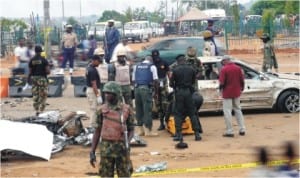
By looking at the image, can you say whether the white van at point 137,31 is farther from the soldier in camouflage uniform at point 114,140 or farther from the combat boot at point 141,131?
the soldier in camouflage uniform at point 114,140

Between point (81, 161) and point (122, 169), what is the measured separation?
3.75 metres

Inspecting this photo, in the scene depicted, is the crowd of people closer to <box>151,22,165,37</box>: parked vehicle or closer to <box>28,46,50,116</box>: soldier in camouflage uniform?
<box>28,46,50,116</box>: soldier in camouflage uniform

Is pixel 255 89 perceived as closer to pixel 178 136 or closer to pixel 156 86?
pixel 156 86

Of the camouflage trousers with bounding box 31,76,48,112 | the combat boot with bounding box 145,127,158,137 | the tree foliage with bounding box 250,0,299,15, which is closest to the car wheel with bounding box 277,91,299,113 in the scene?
the combat boot with bounding box 145,127,158,137

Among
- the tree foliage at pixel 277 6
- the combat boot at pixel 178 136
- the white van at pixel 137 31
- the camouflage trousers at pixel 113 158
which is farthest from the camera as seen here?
the tree foliage at pixel 277 6

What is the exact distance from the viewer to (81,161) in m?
11.6

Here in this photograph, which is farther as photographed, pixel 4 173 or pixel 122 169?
pixel 4 173

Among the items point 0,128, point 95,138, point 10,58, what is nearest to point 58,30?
point 10,58

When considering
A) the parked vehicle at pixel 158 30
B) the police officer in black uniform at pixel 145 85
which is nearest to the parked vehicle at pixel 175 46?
the police officer in black uniform at pixel 145 85

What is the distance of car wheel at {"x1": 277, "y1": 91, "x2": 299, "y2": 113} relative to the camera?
1608cm

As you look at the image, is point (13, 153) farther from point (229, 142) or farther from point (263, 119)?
point (263, 119)

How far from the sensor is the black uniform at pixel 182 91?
12711 millimetres

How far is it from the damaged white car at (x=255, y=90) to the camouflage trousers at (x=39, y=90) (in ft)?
11.4

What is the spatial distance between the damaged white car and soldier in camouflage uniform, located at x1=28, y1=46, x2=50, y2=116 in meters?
3.47
